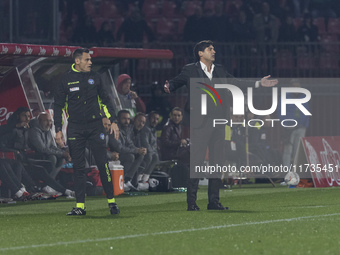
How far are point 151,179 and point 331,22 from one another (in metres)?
12.4

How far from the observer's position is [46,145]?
15.1 metres

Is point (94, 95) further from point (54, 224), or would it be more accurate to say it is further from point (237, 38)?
point (237, 38)

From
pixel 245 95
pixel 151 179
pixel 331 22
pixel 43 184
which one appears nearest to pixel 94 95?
pixel 43 184

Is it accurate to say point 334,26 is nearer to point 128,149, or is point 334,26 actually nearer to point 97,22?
point 97,22

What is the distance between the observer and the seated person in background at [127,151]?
16.6 meters

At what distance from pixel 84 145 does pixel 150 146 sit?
23.2 ft

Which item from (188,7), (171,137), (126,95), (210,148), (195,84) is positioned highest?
(188,7)

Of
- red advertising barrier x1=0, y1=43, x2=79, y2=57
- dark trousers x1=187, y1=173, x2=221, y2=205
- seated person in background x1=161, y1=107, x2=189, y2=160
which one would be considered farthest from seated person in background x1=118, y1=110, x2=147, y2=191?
dark trousers x1=187, y1=173, x2=221, y2=205

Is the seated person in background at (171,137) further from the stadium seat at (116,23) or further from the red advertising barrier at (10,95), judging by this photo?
the stadium seat at (116,23)

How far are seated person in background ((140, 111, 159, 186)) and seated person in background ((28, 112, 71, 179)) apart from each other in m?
2.25

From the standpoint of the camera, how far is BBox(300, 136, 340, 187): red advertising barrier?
1680 centimetres

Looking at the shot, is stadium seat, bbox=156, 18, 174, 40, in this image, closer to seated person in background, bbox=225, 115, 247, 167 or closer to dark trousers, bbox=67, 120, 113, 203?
seated person in background, bbox=225, 115, 247, 167

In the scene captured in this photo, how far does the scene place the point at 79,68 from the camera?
10.5m

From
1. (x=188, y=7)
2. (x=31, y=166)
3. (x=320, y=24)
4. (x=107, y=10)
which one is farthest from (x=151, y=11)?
(x=31, y=166)
